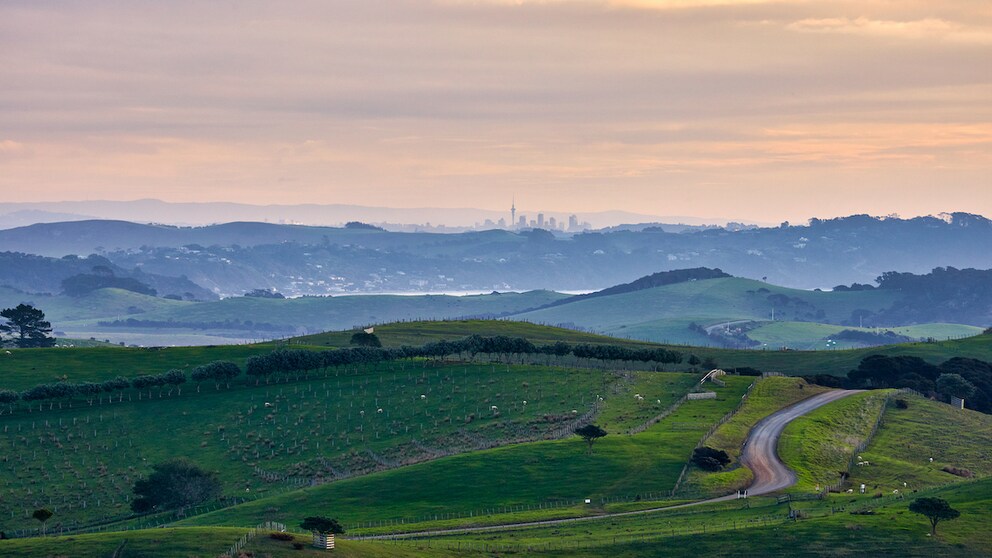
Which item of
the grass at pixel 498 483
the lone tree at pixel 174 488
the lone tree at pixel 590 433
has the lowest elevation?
the lone tree at pixel 174 488

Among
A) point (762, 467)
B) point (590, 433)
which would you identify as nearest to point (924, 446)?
point (762, 467)

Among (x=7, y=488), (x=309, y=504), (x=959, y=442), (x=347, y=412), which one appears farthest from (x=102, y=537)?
(x=959, y=442)

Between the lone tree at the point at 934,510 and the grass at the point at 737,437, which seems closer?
the lone tree at the point at 934,510

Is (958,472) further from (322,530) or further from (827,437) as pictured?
(322,530)

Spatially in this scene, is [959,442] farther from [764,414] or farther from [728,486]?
[728,486]

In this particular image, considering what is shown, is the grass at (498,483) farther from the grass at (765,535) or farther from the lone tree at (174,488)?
the lone tree at (174,488)

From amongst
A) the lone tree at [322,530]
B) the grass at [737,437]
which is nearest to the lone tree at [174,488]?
the lone tree at [322,530]

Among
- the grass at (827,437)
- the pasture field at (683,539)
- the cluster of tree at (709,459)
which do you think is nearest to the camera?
the pasture field at (683,539)

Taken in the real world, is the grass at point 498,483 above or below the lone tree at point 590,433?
below
